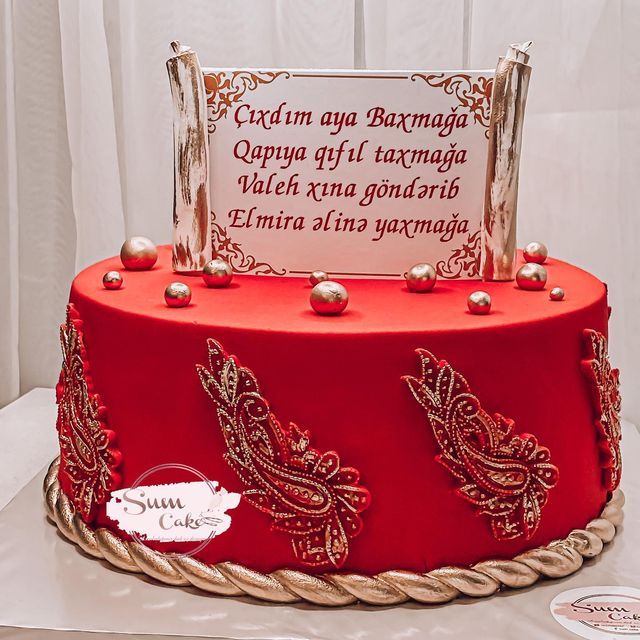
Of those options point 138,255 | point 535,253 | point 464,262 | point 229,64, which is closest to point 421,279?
point 464,262

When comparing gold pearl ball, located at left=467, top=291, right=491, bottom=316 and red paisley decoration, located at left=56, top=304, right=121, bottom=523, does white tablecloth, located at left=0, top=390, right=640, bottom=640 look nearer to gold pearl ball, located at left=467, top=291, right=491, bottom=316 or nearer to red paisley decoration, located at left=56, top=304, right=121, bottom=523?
red paisley decoration, located at left=56, top=304, right=121, bottom=523

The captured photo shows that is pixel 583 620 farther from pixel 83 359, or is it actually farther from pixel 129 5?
pixel 129 5

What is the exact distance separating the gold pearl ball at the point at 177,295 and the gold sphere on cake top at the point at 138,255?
280 mm

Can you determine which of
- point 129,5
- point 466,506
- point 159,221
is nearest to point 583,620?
point 466,506

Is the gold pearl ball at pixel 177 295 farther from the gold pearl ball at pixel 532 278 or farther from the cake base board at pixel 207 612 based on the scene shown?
the gold pearl ball at pixel 532 278

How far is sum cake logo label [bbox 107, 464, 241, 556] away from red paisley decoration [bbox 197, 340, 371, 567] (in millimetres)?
53

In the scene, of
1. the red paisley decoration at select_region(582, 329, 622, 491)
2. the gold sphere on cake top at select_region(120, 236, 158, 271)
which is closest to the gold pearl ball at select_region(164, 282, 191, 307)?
the gold sphere on cake top at select_region(120, 236, 158, 271)

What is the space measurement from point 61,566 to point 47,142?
129 cm

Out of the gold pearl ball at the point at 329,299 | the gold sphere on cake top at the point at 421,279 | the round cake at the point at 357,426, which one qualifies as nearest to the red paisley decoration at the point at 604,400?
→ the round cake at the point at 357,426

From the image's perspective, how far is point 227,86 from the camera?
1.37 m

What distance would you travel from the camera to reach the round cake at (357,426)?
1103mm

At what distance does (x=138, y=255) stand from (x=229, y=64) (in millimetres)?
775

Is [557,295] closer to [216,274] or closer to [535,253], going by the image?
[535,253]

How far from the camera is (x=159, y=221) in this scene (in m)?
2.21
